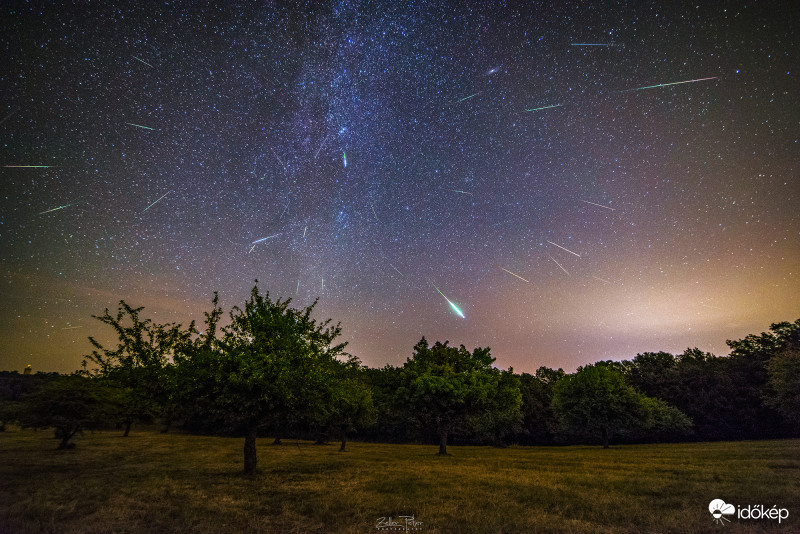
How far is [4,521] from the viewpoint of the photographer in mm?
9359

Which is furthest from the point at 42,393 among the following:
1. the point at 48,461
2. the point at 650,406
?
the point at 650,406

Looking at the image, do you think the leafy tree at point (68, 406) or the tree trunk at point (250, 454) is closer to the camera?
the tree trunk at point (250, 454)

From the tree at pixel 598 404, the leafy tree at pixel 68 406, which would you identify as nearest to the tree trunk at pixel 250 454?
the leafy tree at pixel 68 406

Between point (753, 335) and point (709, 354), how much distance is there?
442 inches

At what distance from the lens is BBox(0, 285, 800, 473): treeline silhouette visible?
16.9 meters

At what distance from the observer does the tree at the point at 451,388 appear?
118 ft

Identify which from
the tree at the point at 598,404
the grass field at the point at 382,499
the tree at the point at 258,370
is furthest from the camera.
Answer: the tree at the point at 598,404

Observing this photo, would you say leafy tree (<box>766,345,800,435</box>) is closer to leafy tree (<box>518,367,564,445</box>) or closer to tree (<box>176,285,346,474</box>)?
leafy tree (<box>518,367,564,445</box>)

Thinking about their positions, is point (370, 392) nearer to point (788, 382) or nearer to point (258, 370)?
point (258, 370)

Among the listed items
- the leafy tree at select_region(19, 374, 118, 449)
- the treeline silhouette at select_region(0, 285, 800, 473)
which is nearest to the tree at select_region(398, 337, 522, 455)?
the treeline silhouette at select_region(0, 285, 800, 473)

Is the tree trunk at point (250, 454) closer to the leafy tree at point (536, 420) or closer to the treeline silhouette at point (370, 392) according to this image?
the treeline silhouette at point (370, 392)

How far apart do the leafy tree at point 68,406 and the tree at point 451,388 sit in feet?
80.3

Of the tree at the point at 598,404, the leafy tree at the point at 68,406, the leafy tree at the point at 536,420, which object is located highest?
the leafy tree at the point at 68,406

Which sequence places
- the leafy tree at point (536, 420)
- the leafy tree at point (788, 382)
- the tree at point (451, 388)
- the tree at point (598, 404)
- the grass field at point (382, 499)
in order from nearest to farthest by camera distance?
the grass field at point (382, 499)
the tree at point (451, 388)
the leafy tree at point (788, 382)
the tree at point (598, 404)
the leafy tree at point (536, 420)
